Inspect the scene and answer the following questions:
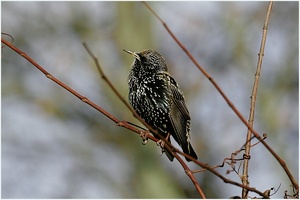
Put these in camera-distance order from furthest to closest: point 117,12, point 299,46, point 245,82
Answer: point 117,12, point 245,82, point 299,46

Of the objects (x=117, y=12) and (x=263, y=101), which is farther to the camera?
(x=117, y=12)

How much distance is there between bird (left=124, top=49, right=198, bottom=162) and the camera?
14.5 ft

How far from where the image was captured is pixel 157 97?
14.6ft

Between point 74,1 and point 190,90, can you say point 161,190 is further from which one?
point 74,1

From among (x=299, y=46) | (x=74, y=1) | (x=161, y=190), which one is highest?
(x=74, y=1)

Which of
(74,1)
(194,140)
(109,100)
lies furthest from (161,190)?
(74,1)

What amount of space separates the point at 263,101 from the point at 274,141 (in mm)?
869

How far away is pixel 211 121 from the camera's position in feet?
38.5

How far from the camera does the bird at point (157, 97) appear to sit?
14.5 feet

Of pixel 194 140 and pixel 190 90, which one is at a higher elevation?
pixel 190 90

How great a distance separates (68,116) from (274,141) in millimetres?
3646

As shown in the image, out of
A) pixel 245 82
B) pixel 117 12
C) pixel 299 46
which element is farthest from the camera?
pixel 117 12

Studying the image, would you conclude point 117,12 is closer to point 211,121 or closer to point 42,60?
point 42,60

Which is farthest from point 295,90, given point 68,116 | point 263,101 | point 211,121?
point 68,116
